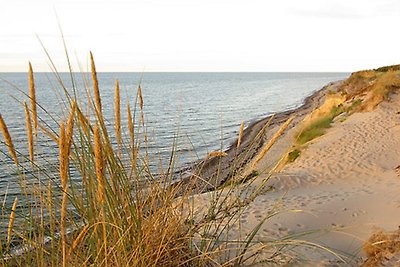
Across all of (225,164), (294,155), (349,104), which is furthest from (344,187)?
(349,104)

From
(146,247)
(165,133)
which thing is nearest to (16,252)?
(146,247)

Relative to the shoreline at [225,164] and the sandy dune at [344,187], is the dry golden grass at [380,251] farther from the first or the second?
the shoreline at [225,164]

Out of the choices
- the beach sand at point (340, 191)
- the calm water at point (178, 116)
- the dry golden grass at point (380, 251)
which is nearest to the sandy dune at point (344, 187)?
the beach sand at point (340, 191)

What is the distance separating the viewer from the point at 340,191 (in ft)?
28.7

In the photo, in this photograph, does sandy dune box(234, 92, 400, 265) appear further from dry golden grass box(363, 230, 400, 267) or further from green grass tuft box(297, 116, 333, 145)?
green grass tuft box(297, 116, 333, 145)

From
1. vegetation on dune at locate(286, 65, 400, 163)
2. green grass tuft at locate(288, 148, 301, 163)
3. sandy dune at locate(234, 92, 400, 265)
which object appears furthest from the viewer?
vegetation on dune at locate(286, 65, 400, 163)

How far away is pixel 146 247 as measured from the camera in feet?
8.51

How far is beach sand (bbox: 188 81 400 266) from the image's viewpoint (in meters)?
5.31

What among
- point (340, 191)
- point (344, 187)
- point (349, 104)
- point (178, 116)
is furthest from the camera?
point (349, 104)

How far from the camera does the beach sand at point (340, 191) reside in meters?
5.31

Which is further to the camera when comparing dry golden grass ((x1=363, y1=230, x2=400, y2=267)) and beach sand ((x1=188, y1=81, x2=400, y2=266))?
beach sand ((x1=188, y1=81, x2=400, y2=266))

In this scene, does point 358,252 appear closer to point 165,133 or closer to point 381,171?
point 381,171

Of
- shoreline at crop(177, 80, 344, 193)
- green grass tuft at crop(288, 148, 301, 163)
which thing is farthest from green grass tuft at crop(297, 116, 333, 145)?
green grass tuft at crop(288, 148, 301, 163)

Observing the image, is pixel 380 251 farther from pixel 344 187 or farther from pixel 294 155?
pixel 294 155
